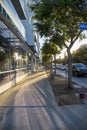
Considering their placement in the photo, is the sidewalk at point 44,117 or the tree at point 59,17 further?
the tree at point 59,17

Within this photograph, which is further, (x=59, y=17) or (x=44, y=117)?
(x=59, y=17)

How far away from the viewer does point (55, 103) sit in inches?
420

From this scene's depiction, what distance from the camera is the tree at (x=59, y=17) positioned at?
13438 millimetres

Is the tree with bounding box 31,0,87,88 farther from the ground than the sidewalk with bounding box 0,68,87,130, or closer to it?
farther from the ground

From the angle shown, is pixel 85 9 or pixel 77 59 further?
pixel 77 59

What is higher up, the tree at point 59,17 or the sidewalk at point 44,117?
the tree at point 59,17

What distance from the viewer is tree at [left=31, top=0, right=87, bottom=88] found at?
44.1ft

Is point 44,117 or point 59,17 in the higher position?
point 59,17

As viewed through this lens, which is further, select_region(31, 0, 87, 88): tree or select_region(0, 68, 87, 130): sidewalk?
select_region(31, 0, 87, 88): tree

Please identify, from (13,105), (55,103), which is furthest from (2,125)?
(55,103)

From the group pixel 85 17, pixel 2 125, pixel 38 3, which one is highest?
pixel 38 3

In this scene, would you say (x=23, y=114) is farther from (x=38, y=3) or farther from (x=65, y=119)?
(x=38, y=3)

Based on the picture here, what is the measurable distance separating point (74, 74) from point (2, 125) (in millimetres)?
27385

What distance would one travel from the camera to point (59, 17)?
14875mm
